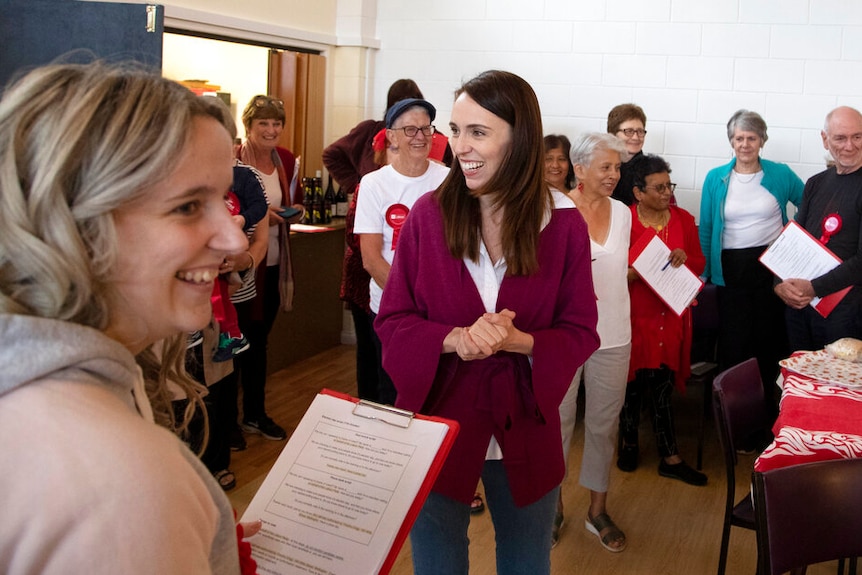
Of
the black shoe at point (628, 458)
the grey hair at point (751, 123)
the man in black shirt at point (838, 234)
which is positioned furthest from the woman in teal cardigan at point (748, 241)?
the black shoe at point (628, 458)

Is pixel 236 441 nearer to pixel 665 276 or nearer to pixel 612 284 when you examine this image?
pixel 612 284

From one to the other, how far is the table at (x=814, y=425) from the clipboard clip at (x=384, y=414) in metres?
1.03

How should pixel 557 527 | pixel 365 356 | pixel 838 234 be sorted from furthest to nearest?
pixel 365 356 < pixel 838 234 < pixel 557 527

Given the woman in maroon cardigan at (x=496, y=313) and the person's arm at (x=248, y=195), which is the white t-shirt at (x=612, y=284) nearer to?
the woman in maroon cardigan at (x=496, y=313)

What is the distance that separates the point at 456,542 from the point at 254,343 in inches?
91.2

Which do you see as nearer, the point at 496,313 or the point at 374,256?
the point at 496,313

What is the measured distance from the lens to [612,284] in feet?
9.87

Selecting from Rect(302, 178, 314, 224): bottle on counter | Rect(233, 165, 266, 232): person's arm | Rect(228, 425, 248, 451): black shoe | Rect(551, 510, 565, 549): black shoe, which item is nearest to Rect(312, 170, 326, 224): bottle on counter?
Rect(302, 178, 314, 224): bottle on counter

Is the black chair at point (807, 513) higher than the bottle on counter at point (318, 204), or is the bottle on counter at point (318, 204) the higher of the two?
the bottle on counter at point (318, 204)

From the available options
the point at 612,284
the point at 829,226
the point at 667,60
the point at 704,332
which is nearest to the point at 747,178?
the point at 829,226

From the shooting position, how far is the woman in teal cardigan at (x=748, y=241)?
170 inches

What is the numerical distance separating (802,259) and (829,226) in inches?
10.7

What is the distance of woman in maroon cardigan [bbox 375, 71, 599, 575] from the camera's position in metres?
1.81

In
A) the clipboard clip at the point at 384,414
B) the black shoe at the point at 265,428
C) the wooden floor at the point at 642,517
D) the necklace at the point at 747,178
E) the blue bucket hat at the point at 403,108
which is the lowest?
the wooden floor at the point at 642,517
